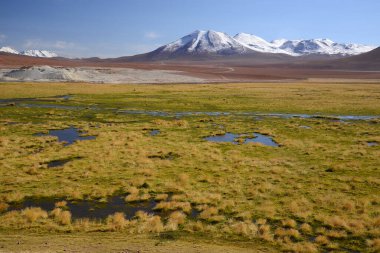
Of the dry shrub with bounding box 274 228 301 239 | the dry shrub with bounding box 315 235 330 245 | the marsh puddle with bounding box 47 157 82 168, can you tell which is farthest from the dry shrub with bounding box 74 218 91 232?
the marsh puddle with bounding box 47 157 82 168

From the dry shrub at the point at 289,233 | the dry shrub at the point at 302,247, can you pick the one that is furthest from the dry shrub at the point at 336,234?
the dry shrub at the point at 302,247

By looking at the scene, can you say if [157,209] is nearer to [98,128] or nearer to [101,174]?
[101,174]

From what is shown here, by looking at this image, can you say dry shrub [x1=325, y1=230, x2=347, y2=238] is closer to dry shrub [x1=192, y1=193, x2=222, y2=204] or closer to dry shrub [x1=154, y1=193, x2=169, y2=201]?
dry shrub [x1=192, y1=193, x2=222, y2=204]

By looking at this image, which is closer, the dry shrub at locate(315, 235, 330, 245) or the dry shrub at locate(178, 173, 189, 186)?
the dry shrub at locate(315, 235, 330, 245)

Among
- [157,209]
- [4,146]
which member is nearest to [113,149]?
[4,146]

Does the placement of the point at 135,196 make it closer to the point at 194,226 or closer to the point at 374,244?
the point at 194,226

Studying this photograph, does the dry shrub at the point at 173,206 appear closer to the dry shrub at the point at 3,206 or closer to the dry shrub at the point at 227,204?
the dry shrub at the point at 227,204
